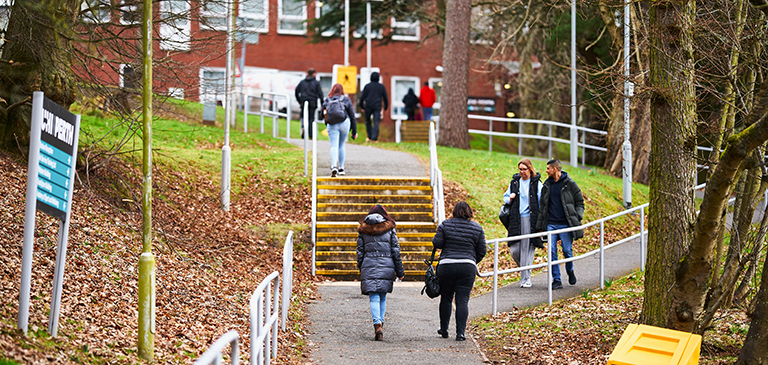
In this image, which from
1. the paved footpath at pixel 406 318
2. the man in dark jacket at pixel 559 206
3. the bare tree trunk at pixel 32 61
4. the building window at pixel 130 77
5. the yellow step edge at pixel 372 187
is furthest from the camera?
the yellow step edge at pixel 372 187

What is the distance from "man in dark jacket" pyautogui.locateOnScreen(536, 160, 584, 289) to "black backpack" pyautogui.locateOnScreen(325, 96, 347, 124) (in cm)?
544

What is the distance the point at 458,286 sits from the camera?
9148 mm

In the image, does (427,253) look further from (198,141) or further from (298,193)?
(198,141)

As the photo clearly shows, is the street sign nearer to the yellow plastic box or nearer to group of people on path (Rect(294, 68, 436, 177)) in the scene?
the yellow plastic box

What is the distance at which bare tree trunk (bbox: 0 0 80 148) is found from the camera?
1098 cm

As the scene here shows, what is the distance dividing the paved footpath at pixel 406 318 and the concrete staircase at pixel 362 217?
616mm

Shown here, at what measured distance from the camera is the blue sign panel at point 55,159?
6.18 meters

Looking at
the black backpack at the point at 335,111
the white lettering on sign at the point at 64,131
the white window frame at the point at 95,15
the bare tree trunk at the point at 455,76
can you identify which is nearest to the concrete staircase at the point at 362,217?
the black backpack at the point at 335,111

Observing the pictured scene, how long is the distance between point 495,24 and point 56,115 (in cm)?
2763

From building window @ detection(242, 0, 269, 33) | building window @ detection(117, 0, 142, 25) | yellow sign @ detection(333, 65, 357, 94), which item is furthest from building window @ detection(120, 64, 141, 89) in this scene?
yellow sign @ detection(333, 65, 357, 94)

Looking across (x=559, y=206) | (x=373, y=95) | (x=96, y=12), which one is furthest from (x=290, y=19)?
(x=559, y=206)

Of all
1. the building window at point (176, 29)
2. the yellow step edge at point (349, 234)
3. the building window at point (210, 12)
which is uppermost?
the building window at point (210, 12)

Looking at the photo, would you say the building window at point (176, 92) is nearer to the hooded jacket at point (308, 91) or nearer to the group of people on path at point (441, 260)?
the group of people on path at point (441, 260)

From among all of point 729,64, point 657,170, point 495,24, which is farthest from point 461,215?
point 495,24
